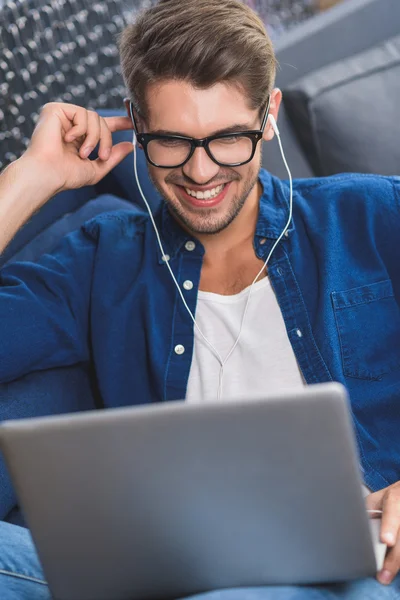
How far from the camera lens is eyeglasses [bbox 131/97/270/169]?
56.5 inches

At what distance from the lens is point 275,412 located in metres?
0.81

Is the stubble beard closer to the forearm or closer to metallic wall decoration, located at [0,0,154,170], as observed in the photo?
the forearm

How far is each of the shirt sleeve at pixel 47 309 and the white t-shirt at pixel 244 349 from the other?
25 cm

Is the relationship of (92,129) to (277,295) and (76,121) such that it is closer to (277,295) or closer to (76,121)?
(76,121)

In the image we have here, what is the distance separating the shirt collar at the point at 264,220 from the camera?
160cm

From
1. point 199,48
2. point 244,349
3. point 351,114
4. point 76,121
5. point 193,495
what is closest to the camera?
point 193,495

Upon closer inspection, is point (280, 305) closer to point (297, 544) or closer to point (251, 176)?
point (251, 176)

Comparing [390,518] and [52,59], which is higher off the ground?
[52,59]

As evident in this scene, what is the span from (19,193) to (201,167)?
0.37 m

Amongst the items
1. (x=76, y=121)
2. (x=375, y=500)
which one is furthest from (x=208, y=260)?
(x=375, y=500)

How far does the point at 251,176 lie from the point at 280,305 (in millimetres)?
252

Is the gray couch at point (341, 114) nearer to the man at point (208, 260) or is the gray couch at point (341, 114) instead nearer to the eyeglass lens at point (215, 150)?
the man at point (208, 260)

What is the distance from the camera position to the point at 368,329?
1507 millimetres

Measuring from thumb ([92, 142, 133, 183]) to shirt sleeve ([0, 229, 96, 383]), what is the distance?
130 millimetres
